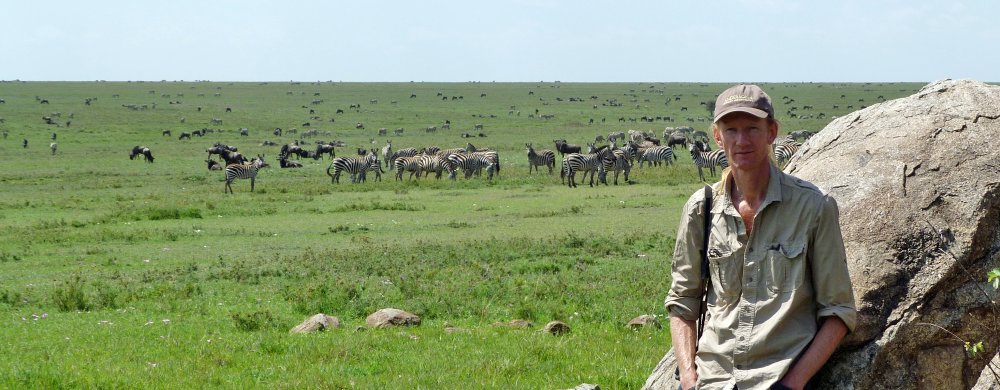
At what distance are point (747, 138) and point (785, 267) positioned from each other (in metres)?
0.49

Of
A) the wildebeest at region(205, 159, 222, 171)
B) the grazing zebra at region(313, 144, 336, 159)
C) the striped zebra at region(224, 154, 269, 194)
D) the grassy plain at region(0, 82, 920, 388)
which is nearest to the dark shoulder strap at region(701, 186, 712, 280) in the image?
the grassy plain at region(0, 82, 920, 388)

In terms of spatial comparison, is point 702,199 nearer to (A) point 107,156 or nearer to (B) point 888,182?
(B) point 888,182

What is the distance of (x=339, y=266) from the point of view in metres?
14.5

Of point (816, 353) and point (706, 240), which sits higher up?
point (706, 240)

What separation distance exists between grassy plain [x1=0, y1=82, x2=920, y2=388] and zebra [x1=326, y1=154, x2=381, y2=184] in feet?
3.24

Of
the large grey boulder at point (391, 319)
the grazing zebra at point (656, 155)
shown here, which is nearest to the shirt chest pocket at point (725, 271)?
the large grey boulder at point (391, 319)

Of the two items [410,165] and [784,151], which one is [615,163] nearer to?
[784,151]

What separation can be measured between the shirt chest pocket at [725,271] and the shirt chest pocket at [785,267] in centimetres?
12

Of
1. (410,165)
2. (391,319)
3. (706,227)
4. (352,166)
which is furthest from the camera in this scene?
(410,165)

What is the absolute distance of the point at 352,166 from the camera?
3441 centimetres

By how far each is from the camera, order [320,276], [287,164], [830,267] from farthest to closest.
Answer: [287,164] < [320,276] < [830,267]

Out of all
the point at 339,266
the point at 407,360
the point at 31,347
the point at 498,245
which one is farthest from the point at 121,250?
the point at 407,360

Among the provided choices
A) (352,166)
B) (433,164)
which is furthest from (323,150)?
(433,164)

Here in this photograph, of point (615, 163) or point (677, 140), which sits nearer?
point (615, 163)
